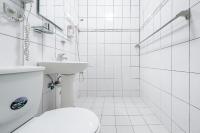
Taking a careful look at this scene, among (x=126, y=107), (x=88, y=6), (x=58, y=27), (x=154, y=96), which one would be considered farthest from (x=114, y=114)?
(x=88, y=6)

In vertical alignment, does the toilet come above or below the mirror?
below

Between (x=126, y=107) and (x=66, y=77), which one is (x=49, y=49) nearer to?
(x=66, y=77)

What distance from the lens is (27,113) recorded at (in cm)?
84

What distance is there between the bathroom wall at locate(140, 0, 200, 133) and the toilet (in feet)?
2.53

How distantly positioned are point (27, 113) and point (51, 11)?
126cm

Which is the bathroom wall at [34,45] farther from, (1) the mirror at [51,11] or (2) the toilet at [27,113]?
(2) the toilet at [27,113]

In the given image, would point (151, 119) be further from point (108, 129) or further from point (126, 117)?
point (108, 129)

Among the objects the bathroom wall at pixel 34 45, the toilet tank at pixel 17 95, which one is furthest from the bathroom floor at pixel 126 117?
the toilet tank at pixel 17 95

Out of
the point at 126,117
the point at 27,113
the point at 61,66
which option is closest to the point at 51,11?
the point at 61,66

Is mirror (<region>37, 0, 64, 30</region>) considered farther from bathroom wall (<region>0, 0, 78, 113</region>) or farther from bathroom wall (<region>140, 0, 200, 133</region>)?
bathroom wall (<region>140, 0, 200, 133</region>)

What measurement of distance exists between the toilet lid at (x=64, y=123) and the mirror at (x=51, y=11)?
3.19 feet

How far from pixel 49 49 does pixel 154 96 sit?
1.49 m

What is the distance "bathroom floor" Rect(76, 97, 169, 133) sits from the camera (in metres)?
1.58

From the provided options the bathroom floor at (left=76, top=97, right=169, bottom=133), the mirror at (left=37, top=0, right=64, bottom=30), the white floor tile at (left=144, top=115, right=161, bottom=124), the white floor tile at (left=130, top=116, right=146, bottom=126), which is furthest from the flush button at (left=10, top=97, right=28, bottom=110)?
the white floor tile at (left=144, top=115, right=161, bottom=124)
